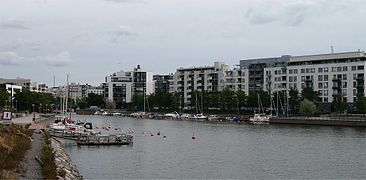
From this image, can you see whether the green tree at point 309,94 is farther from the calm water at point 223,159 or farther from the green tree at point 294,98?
the calm water at point 223,159

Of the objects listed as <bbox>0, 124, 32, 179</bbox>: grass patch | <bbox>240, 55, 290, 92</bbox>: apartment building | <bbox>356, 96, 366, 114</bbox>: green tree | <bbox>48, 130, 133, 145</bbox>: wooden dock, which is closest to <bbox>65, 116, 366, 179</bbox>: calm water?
<bbox>48, 130, 133, 145</bbox>: wooden dock

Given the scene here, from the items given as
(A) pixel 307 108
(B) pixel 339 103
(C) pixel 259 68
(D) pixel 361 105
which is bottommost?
(A) pixel 307 108

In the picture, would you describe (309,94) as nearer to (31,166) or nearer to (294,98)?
(294,98)

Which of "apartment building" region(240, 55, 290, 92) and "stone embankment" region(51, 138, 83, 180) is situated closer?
"stone embankment" region(51, 138, 83, 180)

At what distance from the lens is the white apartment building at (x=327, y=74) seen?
150 meters

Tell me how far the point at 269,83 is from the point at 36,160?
14922 cm

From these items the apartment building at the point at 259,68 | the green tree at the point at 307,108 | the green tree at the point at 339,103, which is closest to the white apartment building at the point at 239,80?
the apartment building at the point at 259,68

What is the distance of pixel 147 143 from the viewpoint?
72.4 meters

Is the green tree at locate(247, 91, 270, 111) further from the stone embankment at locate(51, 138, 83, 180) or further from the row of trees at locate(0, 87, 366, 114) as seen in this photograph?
the stone embankment at locate(51, 138, 83, 180)

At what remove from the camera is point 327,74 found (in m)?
157

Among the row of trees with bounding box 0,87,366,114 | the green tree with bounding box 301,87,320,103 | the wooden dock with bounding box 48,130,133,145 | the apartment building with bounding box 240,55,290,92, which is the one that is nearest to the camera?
the wooden dock with bounding box 48,130,133,145

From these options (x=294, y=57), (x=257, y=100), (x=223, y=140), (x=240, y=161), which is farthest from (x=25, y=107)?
(x=240, y=161)

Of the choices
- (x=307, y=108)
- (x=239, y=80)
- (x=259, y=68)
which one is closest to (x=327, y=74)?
(x=307, y=108)

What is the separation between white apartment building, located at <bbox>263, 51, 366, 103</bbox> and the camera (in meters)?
150
